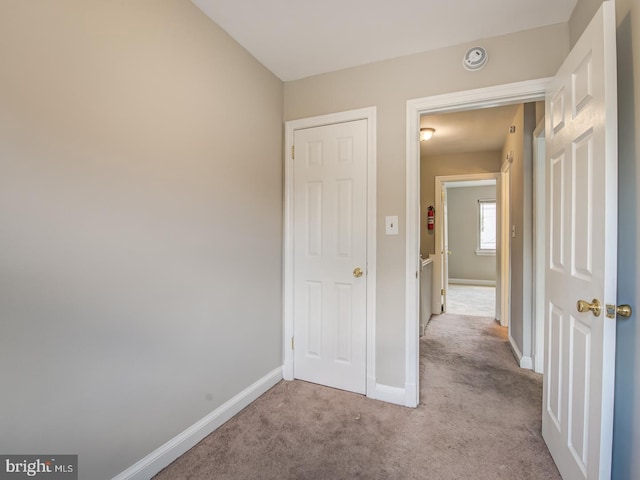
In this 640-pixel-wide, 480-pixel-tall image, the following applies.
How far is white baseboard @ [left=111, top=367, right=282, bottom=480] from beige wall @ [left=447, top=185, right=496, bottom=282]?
6.97 m

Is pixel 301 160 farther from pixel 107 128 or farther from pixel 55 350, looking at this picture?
pixel 55 350

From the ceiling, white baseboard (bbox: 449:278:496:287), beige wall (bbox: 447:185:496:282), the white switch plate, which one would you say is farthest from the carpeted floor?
beige wall (bbox: 447:185:496:282)

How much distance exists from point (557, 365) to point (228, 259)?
194cm

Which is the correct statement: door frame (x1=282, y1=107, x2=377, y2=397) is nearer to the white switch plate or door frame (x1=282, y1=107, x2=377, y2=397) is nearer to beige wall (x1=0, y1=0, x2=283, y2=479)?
the white switch plate

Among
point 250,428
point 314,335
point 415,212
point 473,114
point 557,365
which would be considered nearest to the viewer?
point 557,365

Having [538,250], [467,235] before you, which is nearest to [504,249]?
[538,250]

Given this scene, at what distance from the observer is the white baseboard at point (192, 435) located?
147cm

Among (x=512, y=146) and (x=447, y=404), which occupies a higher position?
(x=512, y=146)

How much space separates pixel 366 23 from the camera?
1.90m

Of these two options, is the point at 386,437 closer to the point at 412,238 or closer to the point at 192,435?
the point at 192,435

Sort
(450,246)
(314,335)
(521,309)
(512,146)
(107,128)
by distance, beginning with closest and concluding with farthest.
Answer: (107,128) → (314,335) → (521,309) → (512,146) → (450,246)

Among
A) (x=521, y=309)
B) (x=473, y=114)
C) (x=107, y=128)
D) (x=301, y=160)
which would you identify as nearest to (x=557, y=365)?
(x=521, y=309)

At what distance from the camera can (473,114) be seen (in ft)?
10.8

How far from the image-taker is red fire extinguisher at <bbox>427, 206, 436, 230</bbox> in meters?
4.92
